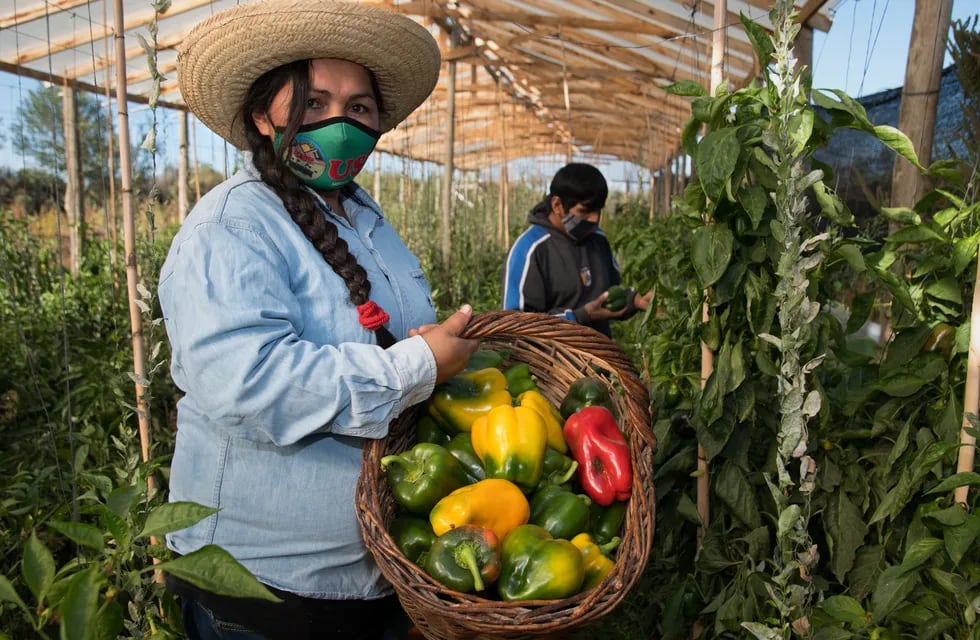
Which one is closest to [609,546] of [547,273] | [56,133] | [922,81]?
[922,81]

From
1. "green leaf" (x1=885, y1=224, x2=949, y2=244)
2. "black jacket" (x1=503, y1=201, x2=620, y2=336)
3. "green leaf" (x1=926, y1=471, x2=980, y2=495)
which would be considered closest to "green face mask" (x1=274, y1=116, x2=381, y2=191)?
"green leaf" (x1=885, y1=224, x2=949, y2=244)

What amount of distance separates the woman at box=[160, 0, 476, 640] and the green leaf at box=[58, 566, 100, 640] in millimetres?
440

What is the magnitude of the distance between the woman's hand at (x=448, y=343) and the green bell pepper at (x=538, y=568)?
318 millimetres

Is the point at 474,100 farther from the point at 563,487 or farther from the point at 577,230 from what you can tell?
the point at 563,487

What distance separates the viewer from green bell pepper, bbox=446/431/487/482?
4.95ft

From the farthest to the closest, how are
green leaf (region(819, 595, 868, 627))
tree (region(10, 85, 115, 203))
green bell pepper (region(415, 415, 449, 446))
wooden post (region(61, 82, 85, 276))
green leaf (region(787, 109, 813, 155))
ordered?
1. wooden post (region(61, 82, 85, 276))
2. tree (region(10, 85, 115, 203))
3. green bell pepper (region(415, 415, 449, 446))
4. green leaf (region(819, 595, 868, 627))
5. green leaf (region(787, 109, 813, 155))

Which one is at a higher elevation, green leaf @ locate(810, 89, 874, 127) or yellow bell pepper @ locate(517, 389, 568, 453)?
green leaf @ locate(810, 89, 874, 127)

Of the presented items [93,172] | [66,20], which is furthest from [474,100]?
[93,172]

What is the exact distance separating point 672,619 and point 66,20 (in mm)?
5369

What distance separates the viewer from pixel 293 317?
4.14 feet

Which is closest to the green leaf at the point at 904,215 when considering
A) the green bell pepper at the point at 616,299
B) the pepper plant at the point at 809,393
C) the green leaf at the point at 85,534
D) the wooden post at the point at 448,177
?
the pepper plant at the point at 809,393

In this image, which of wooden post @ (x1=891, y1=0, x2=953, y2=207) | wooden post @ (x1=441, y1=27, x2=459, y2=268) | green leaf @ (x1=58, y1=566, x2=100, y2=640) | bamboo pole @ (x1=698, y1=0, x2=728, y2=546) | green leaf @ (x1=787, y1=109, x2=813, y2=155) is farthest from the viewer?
wooden post @ (x1=441, y1=27, x2=459, y2=268)

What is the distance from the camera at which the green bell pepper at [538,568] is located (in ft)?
3.84

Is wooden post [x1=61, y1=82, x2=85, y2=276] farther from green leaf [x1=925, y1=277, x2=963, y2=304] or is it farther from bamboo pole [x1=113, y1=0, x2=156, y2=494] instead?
green leaf [x1=925, y1=277, x2=963, y2=304]
